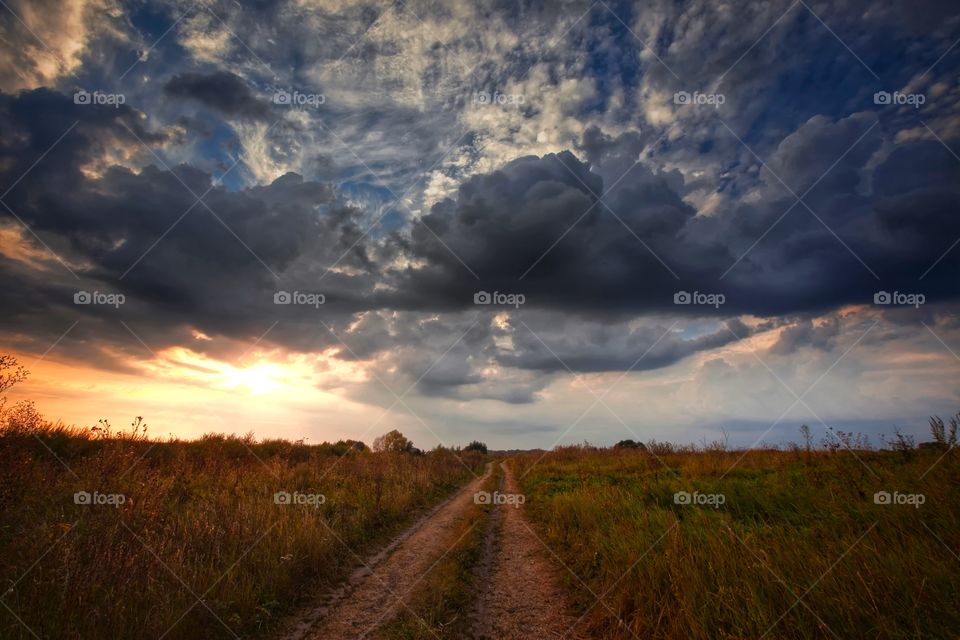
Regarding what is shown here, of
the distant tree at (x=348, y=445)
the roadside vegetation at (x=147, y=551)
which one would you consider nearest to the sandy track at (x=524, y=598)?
the roadside vegetation at (x=147, y=551)

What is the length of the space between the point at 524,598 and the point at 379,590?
2454 mm

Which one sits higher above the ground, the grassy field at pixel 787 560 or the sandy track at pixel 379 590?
the grassy field at pixel 787 560

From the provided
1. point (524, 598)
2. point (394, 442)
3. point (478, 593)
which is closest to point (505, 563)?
point (478, 593)

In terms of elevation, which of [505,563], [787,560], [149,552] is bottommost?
[505,563]

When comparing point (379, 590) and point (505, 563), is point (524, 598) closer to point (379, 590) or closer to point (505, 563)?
point (505, 563)

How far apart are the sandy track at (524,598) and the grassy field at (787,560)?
355 millimetres

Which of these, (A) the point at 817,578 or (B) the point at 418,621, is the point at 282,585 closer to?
(B) the point at 418,621

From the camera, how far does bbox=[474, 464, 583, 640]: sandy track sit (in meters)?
5.96

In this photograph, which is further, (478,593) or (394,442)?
(394,442)

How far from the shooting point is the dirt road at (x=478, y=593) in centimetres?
600

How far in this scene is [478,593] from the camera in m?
7.39

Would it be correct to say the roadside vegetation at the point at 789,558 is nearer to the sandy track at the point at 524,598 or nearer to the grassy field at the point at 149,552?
the sandy track at the point at 524,598

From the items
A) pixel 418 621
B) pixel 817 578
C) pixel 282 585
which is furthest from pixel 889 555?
pixel 282 585

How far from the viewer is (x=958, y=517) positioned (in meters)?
5.41
